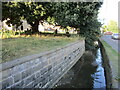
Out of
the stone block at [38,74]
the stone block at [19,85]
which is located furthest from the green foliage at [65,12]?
the stone block at [19,85]

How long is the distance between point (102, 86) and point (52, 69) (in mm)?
2091

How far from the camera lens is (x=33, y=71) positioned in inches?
157

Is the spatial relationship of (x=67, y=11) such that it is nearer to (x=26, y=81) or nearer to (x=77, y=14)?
(x=77, y=14)

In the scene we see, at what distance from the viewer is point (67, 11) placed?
510 inches

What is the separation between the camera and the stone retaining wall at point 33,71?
2951 mm

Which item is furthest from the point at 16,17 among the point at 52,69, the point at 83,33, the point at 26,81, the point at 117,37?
the point at 117,37

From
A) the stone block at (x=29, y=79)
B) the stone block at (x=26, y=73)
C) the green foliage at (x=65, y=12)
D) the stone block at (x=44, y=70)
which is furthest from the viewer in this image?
the green foliage at (x=65, y=12)

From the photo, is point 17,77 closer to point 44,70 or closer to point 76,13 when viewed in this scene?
point 44,70

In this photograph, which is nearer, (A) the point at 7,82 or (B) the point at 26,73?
(A) the point at 7,82

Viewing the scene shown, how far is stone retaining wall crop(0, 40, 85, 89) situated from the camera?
2951mm

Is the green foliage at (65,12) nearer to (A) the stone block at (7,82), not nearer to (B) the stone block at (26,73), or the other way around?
(B) the stone block at (26,73)

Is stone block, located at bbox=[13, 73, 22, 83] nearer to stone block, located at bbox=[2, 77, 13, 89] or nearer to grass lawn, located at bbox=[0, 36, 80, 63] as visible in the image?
stone block, located at bbox=[2, 77, 13, 89]

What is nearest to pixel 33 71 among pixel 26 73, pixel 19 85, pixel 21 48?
pixel 26 73

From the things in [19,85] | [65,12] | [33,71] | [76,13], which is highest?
[65,12]
